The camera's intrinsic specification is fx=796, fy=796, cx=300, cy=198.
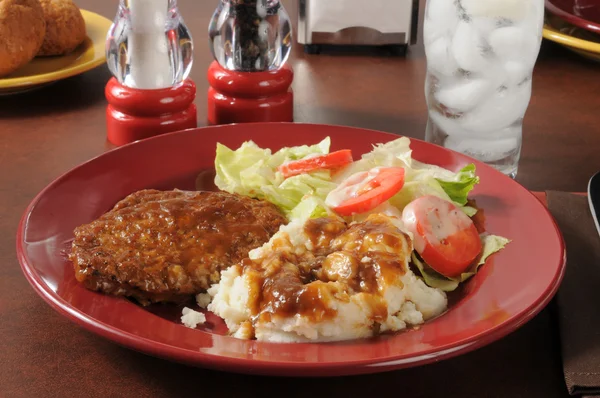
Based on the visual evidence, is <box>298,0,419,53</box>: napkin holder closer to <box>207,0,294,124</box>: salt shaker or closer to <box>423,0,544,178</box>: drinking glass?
<box>207,0,294,124</box>: salt shaker

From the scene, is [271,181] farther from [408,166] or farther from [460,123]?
[460,123]

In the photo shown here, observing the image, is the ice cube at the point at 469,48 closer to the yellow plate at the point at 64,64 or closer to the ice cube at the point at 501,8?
the ice cube at the point at 501,8

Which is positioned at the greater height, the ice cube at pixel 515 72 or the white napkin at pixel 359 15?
the ice cube at pixel 515 72

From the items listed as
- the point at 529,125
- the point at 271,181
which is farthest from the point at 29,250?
the point at 529,125

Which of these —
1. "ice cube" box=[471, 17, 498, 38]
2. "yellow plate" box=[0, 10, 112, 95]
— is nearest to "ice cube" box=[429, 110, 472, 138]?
"ice cube" box=[471, 17, 498, 38]

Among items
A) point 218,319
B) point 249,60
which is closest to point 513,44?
point 249,60

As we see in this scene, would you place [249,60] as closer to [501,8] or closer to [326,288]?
[501,8]

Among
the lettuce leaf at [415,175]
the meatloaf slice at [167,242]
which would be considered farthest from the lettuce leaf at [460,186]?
the meatloaf slice at [167,242]
